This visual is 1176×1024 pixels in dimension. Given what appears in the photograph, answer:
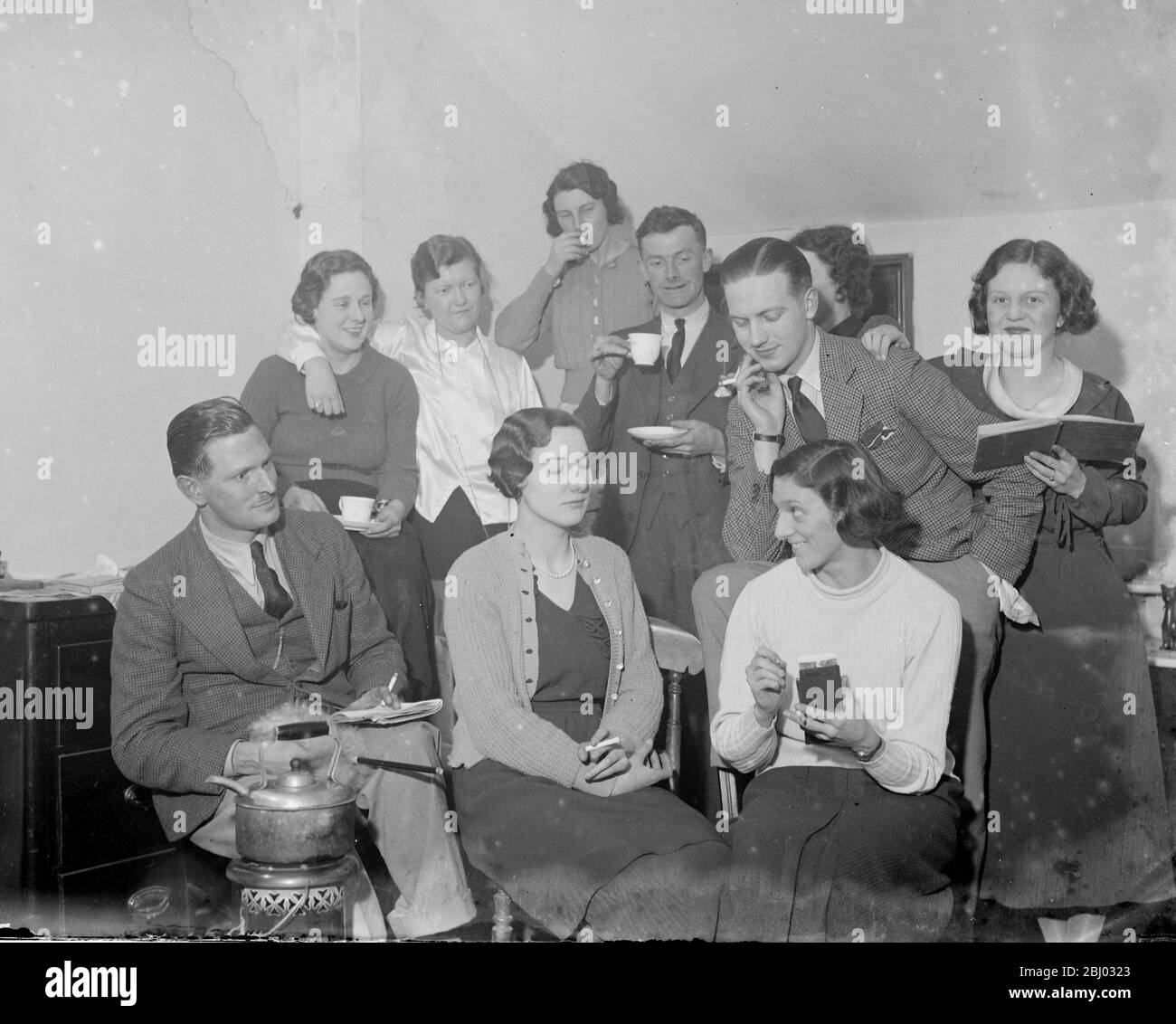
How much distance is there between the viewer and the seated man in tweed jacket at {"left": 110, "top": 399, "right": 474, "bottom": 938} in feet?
10.4

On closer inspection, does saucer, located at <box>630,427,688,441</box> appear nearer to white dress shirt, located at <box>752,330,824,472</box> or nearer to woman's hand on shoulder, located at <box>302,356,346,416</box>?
white dress shirt, located at <box>752,330,824,472</box>

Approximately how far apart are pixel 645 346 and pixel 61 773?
1.92m

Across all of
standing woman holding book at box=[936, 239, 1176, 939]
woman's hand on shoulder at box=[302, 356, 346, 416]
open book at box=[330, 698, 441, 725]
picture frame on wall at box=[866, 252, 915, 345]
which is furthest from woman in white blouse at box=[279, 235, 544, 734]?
standing woman holding book at box=[936, 239, 1176, 939]

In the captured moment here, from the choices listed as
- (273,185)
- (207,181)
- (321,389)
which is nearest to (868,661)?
(321,389)

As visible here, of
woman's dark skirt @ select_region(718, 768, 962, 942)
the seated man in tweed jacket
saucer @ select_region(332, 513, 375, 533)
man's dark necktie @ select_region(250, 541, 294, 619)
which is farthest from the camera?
saucer @ select_region(332, 513, 375, 533)

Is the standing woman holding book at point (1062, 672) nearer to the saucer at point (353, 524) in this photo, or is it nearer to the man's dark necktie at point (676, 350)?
the man's dark necktie at point (676, 350)

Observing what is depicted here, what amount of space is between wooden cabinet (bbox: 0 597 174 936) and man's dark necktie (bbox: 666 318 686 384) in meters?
1.65

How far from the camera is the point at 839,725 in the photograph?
9.77ft

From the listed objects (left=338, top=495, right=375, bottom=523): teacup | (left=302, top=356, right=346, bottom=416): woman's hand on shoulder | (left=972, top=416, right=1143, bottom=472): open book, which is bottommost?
(left=338, top=495, right=375, bottom=523): teacup

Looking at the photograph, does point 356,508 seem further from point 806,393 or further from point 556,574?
point 806,393

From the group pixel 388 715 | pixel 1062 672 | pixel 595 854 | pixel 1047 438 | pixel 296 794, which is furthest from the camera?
pixel 1062 672
